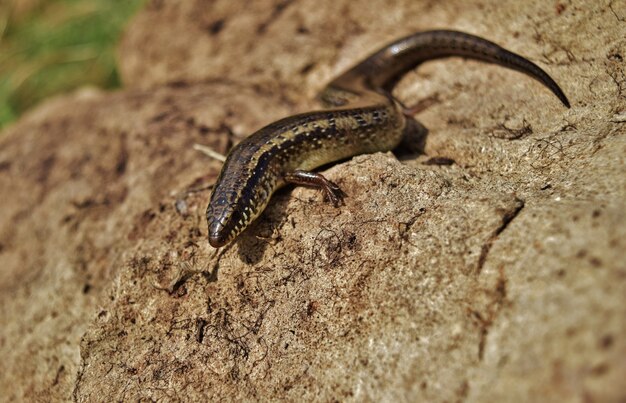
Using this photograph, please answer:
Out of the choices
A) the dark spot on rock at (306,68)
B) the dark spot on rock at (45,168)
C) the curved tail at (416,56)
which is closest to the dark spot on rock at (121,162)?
the dark spot on rock at (45,168)

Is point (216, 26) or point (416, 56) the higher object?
point (416, 56)

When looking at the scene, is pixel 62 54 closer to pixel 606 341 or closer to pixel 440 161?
pixel 440 161

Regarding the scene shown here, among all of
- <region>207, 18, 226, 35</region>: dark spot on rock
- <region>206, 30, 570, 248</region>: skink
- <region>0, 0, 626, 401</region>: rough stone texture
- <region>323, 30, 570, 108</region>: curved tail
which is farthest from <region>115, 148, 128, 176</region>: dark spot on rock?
<region>323, 30, 570, 108</region>: curved tail

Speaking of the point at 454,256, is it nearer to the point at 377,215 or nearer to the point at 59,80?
the point at 377,215

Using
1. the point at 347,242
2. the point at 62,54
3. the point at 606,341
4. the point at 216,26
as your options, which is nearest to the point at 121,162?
the point at 216,26

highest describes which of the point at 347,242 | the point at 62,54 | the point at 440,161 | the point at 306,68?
the point at 440,161

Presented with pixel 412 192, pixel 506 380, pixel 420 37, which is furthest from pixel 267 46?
pixel 506 380
